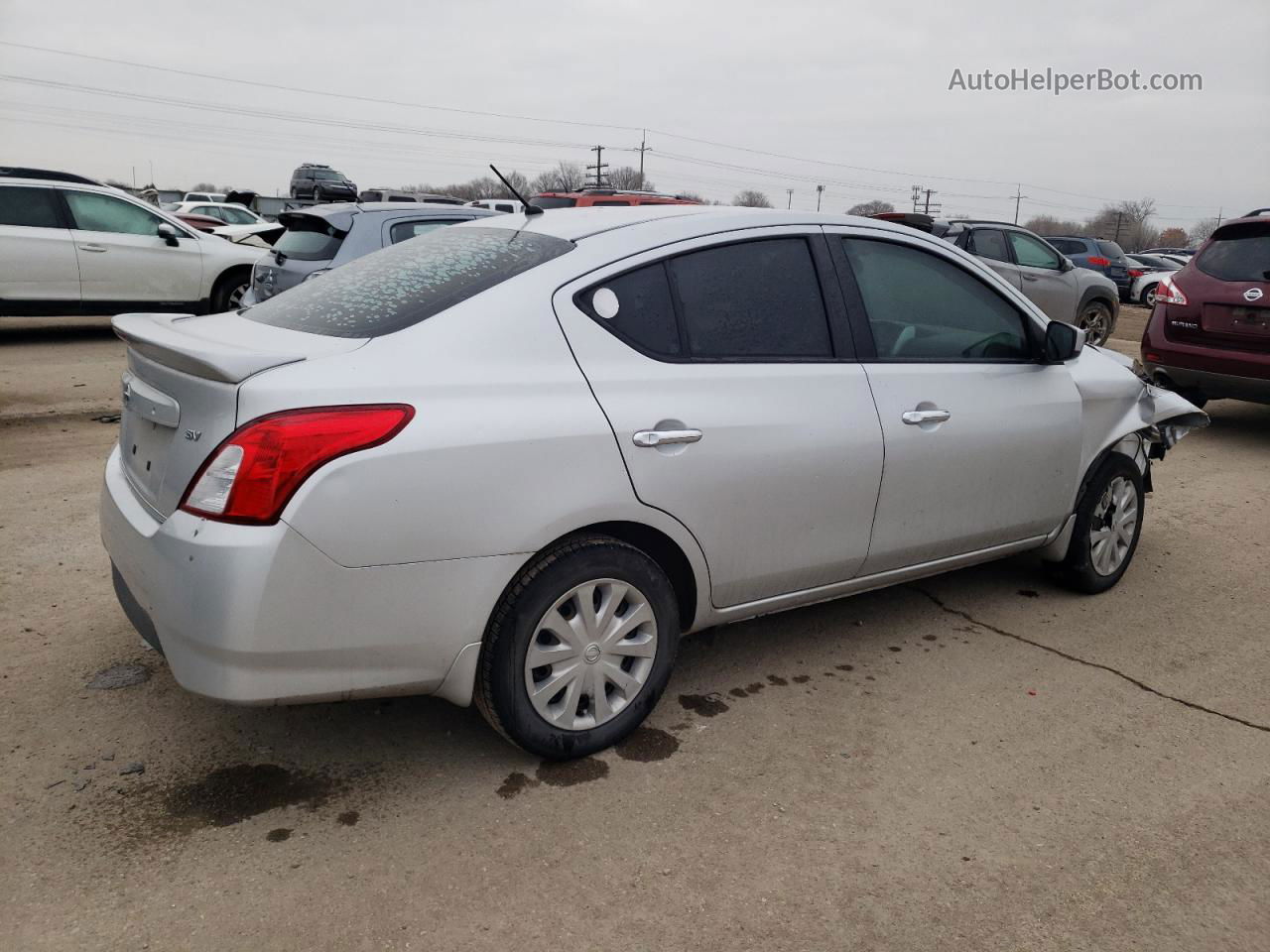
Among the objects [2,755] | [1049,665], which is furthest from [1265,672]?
[2,755]

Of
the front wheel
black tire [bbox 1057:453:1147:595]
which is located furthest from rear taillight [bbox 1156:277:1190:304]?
the front wheel

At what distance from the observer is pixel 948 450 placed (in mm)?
3758

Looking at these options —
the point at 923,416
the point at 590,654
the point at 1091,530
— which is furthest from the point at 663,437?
the point at 1091,530

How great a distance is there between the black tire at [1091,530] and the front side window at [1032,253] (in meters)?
8.99

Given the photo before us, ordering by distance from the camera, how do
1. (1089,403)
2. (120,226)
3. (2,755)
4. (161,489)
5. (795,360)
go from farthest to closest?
1. (120,226)
2. (1089,403)
3. (795,360)
4. (2,755)
5. (161,489)

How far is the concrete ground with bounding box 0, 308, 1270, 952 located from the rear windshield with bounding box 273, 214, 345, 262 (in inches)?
181

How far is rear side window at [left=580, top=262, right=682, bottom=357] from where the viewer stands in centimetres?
309

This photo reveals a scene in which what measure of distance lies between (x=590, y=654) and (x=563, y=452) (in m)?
0.61

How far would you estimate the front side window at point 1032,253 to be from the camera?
42.2 feet

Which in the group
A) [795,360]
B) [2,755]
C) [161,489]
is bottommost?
[2,755]

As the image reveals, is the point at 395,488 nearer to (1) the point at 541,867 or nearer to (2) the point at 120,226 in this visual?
(1) the point at 541,867

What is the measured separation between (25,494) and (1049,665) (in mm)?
5036

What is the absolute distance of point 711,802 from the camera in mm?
2900

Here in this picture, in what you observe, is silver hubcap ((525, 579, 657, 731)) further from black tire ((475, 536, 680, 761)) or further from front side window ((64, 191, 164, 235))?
front side window ((64, 191, 164, 235))
